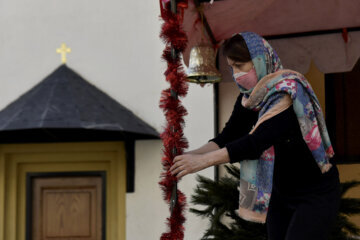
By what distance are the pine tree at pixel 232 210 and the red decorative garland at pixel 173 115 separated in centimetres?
186

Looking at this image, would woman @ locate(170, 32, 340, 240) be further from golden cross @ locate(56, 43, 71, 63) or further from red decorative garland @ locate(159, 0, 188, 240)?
golden cross @ locate(56, 43, 71, 63)

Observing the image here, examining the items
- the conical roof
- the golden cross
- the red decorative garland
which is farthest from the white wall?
the red decorative garland

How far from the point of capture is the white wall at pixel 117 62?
20.4ft

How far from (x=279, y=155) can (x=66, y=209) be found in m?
4.81

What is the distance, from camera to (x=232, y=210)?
466cm

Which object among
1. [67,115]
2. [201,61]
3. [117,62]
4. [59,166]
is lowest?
[59,166]

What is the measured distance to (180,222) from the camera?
8.88 feet

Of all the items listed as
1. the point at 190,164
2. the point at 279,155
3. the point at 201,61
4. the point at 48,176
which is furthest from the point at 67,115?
the point at 279,155

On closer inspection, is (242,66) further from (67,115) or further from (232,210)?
(67,115)

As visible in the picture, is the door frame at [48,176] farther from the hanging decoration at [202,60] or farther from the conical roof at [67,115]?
the hanging decoration at [202,60]

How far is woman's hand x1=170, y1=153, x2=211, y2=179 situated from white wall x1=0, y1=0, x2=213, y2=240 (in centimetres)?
379

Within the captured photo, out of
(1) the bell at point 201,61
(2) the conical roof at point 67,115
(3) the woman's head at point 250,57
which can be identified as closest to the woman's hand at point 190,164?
(3) the woman's head at point 250,57

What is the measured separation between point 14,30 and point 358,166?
4.32 m

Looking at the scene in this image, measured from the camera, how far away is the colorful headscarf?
7.27 feet
